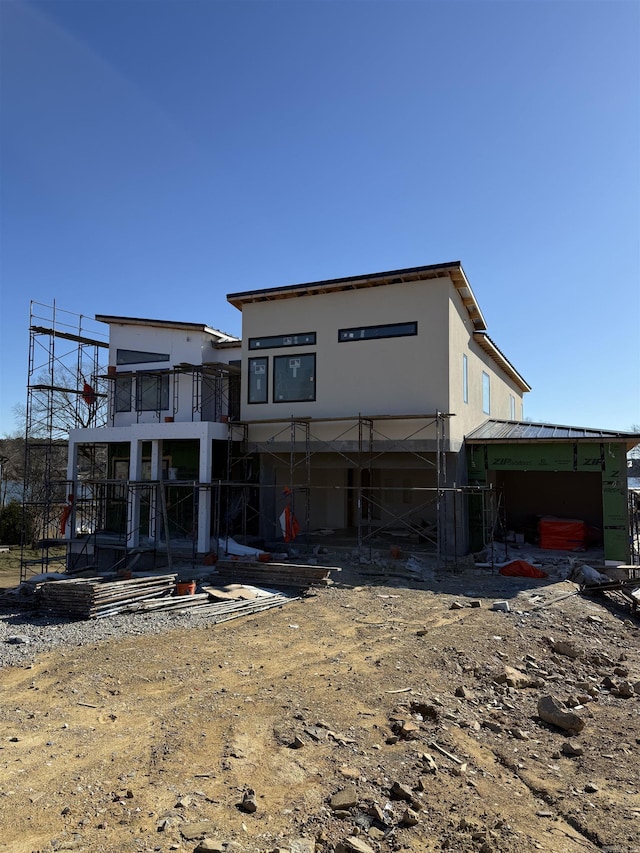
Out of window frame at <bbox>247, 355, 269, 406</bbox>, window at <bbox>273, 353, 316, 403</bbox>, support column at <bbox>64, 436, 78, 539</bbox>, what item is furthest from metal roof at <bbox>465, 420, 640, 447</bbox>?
support column at <bbox>64, 436, 78, 539</bbox>

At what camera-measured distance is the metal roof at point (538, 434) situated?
1702 centimetres

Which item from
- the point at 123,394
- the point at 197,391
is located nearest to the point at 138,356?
the point at 123,394

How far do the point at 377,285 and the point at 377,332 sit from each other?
1.54 m

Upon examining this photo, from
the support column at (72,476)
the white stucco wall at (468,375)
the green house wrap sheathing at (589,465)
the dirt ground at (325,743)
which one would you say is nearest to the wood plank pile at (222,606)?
the dirt ground at (325,743)

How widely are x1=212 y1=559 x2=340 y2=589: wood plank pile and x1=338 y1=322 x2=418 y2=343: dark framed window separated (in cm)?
776

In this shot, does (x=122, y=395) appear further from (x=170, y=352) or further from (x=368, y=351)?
(x=368, y=351)

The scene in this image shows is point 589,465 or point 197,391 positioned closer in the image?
point 589,465

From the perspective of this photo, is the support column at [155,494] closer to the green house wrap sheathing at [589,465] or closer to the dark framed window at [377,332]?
the dark framed window at [377,332]

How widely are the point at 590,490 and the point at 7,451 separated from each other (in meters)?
39.2

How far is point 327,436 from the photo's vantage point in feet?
65.2

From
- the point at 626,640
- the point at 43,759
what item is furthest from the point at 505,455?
the point at 43,759

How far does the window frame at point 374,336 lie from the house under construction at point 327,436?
5cm

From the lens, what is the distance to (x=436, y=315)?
18.5 metres

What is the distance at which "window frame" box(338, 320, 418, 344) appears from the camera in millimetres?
18766
